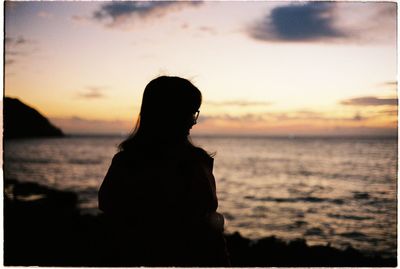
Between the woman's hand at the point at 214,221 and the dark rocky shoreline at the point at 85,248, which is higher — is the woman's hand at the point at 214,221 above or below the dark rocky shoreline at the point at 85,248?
above

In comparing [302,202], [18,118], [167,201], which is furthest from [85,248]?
[302,202]

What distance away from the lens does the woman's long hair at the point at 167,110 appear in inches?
58.0

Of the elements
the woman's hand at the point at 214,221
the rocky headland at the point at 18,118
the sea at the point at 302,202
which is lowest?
the sea at the point at 302,202

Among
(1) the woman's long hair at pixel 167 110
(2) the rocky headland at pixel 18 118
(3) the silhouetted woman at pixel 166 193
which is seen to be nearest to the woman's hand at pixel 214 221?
(3) the silhouetted woman at pixel 166 193

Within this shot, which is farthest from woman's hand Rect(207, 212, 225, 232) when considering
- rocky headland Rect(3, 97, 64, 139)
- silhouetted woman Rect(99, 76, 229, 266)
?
rocky headland Rect(3, 97, 64, 139)

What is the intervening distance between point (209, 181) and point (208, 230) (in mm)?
153

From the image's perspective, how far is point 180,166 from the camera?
4.69 ft

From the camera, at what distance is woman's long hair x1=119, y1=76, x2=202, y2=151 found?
58.0 inches

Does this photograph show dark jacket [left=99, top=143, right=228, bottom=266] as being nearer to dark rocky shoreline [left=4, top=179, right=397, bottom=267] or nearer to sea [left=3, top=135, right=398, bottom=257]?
sea [left=3, top=135, right=398, bottom=257]

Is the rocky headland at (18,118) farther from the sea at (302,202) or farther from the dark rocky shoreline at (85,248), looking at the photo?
the dark rocky shoreline at (85,248)

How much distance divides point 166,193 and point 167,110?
0.89 ft

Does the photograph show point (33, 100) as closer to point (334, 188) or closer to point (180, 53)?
point (180, 53)

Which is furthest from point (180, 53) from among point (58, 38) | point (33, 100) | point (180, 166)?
point (180, 166)

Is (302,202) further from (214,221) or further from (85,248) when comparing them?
(214,221)
